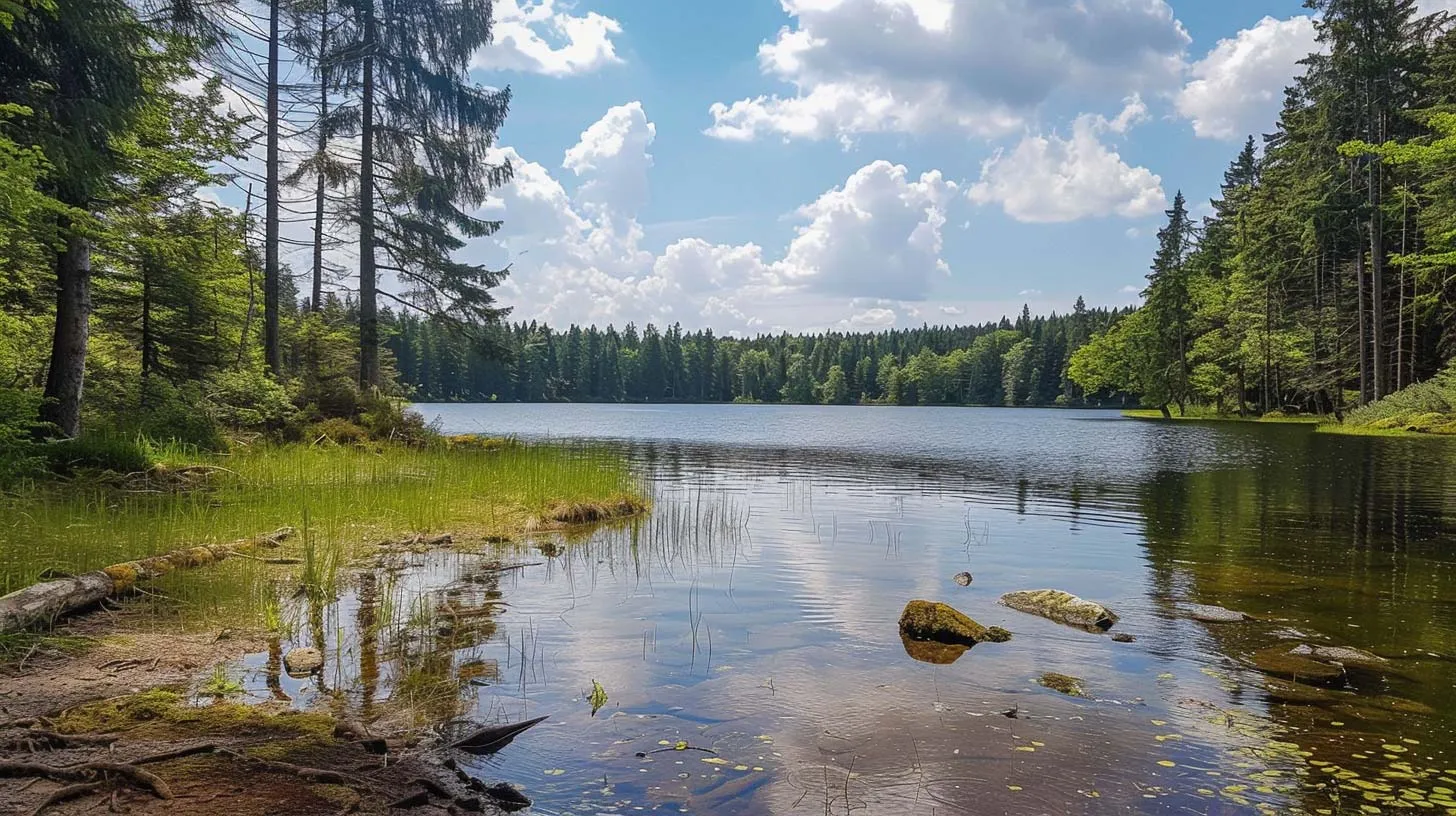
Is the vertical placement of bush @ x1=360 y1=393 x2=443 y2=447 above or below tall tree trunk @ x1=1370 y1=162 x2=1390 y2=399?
below

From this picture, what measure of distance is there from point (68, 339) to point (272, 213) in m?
8.64

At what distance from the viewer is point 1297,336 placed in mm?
53531

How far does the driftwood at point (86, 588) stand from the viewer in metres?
6.75

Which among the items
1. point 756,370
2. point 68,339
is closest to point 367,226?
point 68,339

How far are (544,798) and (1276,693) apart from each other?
616 centimetres

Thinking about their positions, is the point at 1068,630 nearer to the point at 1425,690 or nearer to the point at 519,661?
the point at 1425,690

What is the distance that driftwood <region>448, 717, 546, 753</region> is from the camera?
5.49 metres

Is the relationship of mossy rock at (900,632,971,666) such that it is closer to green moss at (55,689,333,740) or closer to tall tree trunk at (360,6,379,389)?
green moss at (55,689,333,740)

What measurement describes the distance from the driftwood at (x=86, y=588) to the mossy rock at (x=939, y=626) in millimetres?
8088

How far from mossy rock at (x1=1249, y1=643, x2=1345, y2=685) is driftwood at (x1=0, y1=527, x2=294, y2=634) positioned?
10988 mm

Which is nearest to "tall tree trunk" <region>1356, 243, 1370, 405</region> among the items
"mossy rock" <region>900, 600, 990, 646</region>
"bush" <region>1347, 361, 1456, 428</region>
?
"bush" <region>1347, 361, 1456, 428</region>

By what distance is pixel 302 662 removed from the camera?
22.2ft

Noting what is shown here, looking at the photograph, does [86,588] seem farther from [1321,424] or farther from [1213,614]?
[1321,424]

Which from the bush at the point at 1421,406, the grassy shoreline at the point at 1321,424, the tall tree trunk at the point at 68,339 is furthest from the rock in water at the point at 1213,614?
the bush at the point at 1421,406
